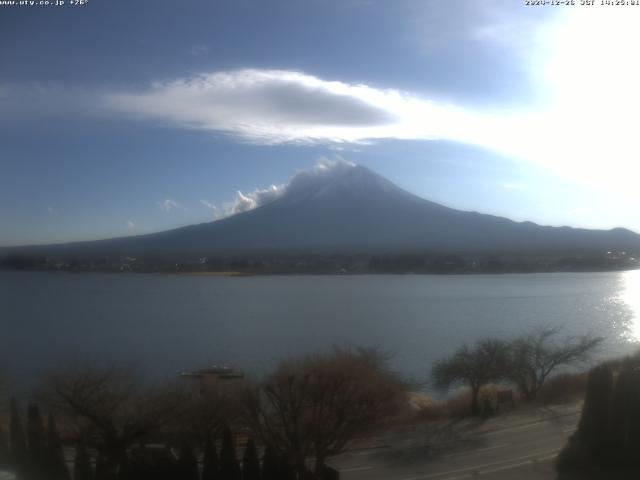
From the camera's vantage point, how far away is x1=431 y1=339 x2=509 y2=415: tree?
723 centimetres

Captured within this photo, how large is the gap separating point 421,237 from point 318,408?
27.8 meters

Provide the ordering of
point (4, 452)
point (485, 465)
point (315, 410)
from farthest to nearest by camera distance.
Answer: point (315, 410)
point (485, 465)
point (4, 452)

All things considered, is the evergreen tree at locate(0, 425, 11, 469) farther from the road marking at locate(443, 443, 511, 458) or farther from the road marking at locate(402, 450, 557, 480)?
the road marking at locate(443, 443, 511, 458)

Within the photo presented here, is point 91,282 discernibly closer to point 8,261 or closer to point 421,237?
point 8,261

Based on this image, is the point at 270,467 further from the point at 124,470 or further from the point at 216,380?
the point at 216,380

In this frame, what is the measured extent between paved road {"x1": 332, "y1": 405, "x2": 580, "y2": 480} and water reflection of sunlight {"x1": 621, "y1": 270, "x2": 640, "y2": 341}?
5.76 metres

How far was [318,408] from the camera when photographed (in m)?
4.66

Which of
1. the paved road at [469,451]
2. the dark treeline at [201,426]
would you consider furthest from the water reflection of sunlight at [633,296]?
the dark treeline at [201,426]

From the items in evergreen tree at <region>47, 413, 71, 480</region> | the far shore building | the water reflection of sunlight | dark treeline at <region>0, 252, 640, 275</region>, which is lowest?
the water reflection of sunlight

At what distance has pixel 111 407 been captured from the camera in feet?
15.8

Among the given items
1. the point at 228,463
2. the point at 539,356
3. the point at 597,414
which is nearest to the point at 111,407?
the point at 228,463

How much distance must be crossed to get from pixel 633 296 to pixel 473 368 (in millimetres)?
12640

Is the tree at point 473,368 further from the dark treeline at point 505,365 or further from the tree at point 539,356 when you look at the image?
the tree at point 539,356

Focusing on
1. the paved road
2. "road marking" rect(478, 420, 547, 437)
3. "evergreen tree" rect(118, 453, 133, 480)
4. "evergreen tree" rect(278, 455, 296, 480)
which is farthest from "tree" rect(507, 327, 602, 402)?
"evergreen tree" rect(118, 453, 133, 480)
